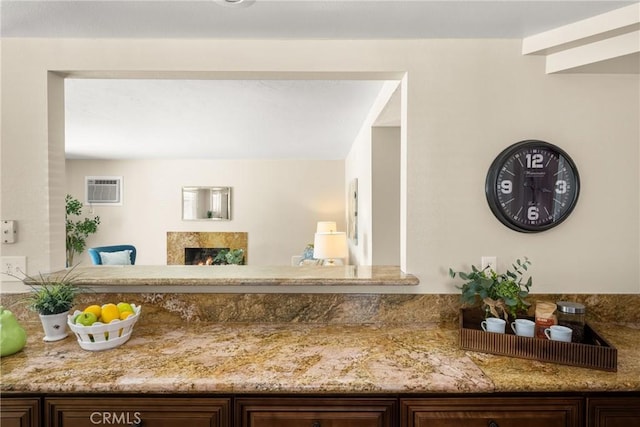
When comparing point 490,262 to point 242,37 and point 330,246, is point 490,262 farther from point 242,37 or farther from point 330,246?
point 330,246

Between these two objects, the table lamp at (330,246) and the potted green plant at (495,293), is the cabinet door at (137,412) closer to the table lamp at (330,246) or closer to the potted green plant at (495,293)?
the potted green plant at (495,293)

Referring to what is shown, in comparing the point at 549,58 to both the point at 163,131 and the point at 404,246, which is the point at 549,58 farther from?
the point at 163,131

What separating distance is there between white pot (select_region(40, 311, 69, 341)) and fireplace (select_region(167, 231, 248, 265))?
163 inches

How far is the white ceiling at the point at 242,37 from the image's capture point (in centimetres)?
131

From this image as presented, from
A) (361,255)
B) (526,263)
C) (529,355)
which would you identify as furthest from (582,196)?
(361,255)

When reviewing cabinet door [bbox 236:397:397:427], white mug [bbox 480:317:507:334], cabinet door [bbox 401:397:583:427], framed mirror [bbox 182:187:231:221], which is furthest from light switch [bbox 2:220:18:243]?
framed mirror [bbox 182:187:231:221]

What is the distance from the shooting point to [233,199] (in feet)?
17.9

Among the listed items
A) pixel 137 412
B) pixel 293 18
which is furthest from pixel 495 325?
pixel 293 18

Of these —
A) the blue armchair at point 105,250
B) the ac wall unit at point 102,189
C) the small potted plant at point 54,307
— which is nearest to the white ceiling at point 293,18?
the small potted plant at point 54,307

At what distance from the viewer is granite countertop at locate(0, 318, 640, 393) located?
1023mm

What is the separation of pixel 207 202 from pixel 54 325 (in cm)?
427

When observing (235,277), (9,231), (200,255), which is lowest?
(200,255)

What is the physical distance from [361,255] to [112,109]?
2685mm

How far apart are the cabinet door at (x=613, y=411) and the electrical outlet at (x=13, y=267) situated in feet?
8.05
